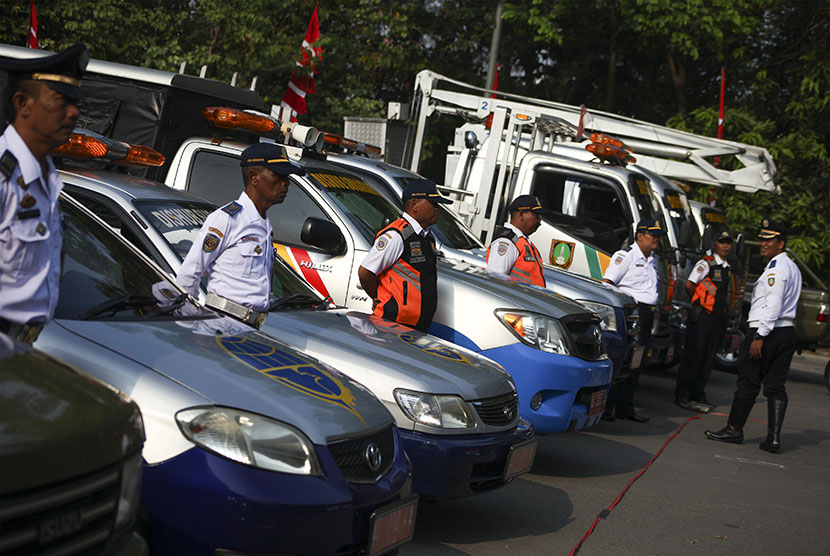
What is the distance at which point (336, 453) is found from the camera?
334 centimetres

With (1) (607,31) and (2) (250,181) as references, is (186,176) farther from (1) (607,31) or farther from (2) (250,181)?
(1) (607,31)

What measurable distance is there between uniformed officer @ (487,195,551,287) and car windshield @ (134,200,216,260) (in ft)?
9.29

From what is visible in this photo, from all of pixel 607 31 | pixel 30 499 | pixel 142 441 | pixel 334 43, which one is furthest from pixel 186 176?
pixel 607 31

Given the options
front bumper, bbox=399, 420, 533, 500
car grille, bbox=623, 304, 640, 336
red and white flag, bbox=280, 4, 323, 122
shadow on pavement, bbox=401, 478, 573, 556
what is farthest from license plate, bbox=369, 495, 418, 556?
red and white flag, bbox=280, 4, 323, 122

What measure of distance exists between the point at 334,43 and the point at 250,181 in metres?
14.6

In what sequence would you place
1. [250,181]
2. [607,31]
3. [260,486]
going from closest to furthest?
[260,486] < [250,181] < [607,31]

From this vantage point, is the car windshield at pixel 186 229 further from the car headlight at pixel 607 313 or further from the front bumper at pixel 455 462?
the car headlight at pixel 607 313

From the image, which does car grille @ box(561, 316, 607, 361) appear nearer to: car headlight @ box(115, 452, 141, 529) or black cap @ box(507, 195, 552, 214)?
black cap @ box(507, 195, 552, 214)

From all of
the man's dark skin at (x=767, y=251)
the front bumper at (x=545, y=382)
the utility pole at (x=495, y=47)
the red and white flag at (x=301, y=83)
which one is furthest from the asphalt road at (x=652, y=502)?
the utility pole at (x=495, y=47)

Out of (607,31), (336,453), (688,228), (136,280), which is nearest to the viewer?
(336,453)

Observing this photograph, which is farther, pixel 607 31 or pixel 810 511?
pixel 607 31

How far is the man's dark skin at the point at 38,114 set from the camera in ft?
10.4

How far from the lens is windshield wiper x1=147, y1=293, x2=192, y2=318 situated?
3.86 meters

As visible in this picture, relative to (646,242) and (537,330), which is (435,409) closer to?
(537,330)
